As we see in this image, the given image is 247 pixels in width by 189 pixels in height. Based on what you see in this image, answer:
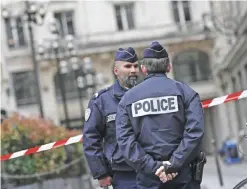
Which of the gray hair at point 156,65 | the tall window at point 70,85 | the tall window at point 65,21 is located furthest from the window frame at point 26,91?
the gray hair at point 156,65

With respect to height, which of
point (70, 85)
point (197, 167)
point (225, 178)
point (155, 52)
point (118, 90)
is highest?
point (155, 52)

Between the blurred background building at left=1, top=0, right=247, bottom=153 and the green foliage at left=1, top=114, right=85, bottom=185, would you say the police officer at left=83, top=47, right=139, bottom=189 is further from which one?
the blurred background building at left=1, top=0, right=247, bottom=153

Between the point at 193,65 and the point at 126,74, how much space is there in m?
31.6

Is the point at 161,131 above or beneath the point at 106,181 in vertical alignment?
above

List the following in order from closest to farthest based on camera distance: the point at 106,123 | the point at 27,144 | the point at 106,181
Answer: the point at 106,181 < the point at 106,123 < the point at 27,144

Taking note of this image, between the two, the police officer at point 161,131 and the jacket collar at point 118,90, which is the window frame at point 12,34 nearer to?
the jacket collar at point 118,90

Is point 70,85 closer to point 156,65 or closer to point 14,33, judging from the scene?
point 14,33

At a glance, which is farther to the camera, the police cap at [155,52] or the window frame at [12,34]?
the window frame at [12,34]

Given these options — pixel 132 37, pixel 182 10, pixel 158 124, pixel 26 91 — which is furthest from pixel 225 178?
pixel 26 91

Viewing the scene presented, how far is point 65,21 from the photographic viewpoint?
35719 mm

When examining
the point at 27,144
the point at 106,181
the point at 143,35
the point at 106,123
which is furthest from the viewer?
the point at 143,35

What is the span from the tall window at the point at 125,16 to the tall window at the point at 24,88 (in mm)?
→ 6054

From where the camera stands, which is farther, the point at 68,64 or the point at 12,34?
the point at 12,34

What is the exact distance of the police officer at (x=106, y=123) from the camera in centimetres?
498
